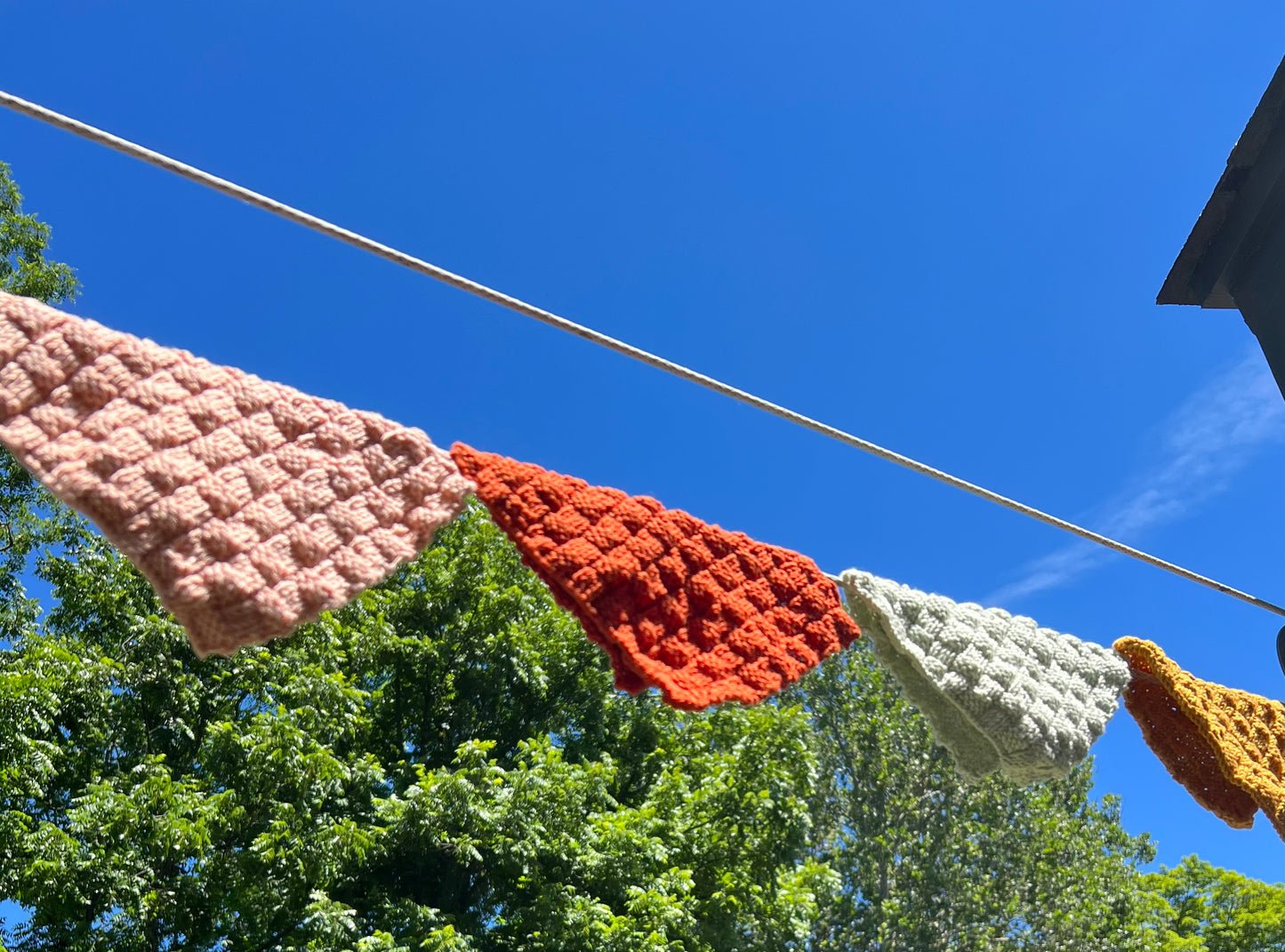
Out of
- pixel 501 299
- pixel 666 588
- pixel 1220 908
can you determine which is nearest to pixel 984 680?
pixel 666 588

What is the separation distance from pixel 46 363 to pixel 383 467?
497mm

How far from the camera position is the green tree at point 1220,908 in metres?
17.2

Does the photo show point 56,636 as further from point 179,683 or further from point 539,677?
point 539,677

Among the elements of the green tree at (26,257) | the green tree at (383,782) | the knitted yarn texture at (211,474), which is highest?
the green tree at (26,257)

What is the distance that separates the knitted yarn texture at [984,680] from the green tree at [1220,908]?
16558 mm

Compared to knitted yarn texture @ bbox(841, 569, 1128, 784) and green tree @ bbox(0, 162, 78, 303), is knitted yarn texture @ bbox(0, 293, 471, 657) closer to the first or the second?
knitted yarn texture @ bbox(841, 569, 1128, 784)

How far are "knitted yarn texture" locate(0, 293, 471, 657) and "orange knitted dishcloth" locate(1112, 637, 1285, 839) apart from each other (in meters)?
2.01

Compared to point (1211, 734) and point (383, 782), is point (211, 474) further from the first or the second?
point (383, 782)

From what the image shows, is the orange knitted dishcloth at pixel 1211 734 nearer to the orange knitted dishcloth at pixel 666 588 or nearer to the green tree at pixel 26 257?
the orange knitted dishcloth at pixel 666 588

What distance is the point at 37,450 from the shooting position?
4.28 ft

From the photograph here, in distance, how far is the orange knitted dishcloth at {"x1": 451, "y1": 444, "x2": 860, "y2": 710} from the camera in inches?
69.7

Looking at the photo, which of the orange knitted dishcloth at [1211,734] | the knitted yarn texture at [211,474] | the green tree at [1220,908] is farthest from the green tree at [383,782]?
the green tree at [1220,908]

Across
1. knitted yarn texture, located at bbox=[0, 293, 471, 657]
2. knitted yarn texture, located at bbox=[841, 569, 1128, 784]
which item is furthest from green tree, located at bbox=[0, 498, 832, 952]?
knitted yarn texture, located at bbox=[0, 293, 471, 657]

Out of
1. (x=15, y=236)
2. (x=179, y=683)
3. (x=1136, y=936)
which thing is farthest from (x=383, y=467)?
(x=1136, y=936)
